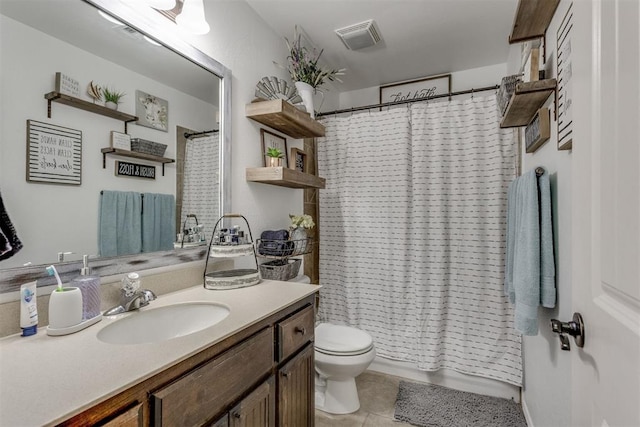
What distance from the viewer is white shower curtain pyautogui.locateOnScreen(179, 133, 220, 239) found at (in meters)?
1.45

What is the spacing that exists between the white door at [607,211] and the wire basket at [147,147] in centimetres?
138

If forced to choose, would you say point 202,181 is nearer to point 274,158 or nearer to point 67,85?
point 274,158

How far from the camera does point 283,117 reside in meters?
1.85

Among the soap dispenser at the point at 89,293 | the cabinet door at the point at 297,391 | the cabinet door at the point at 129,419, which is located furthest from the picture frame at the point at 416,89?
the cabinet door at the point at 129,419

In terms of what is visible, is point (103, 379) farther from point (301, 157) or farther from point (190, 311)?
point (301, 157)

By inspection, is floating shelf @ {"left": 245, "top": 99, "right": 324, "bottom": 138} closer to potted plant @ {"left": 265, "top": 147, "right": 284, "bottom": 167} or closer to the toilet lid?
potted plant @ {"left": 265, "top": 147, "right": 284, "bottom": 167}

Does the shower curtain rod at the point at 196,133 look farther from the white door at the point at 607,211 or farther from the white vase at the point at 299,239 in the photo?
the white door at the point at 607,211

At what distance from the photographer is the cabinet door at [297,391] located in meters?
1.19

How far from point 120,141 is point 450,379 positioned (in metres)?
2.45

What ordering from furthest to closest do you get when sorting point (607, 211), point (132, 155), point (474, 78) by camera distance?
point (474, 78) → point (132, 155) → point (607, 211)

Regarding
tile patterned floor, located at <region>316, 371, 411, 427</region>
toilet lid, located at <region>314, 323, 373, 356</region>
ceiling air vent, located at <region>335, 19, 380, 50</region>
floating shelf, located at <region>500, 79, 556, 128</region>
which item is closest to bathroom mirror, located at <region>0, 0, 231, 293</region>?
toilet lid, located at <region>314, 323, 373, 356</region>

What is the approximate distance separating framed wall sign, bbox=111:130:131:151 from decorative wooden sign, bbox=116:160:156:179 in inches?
2.2

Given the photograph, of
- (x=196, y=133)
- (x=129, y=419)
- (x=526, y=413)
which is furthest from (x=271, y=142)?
(x=526, y=413)

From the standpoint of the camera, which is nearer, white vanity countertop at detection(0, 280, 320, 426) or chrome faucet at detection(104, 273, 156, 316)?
white vanity countertop at detection(0, 280, 320, 426)
